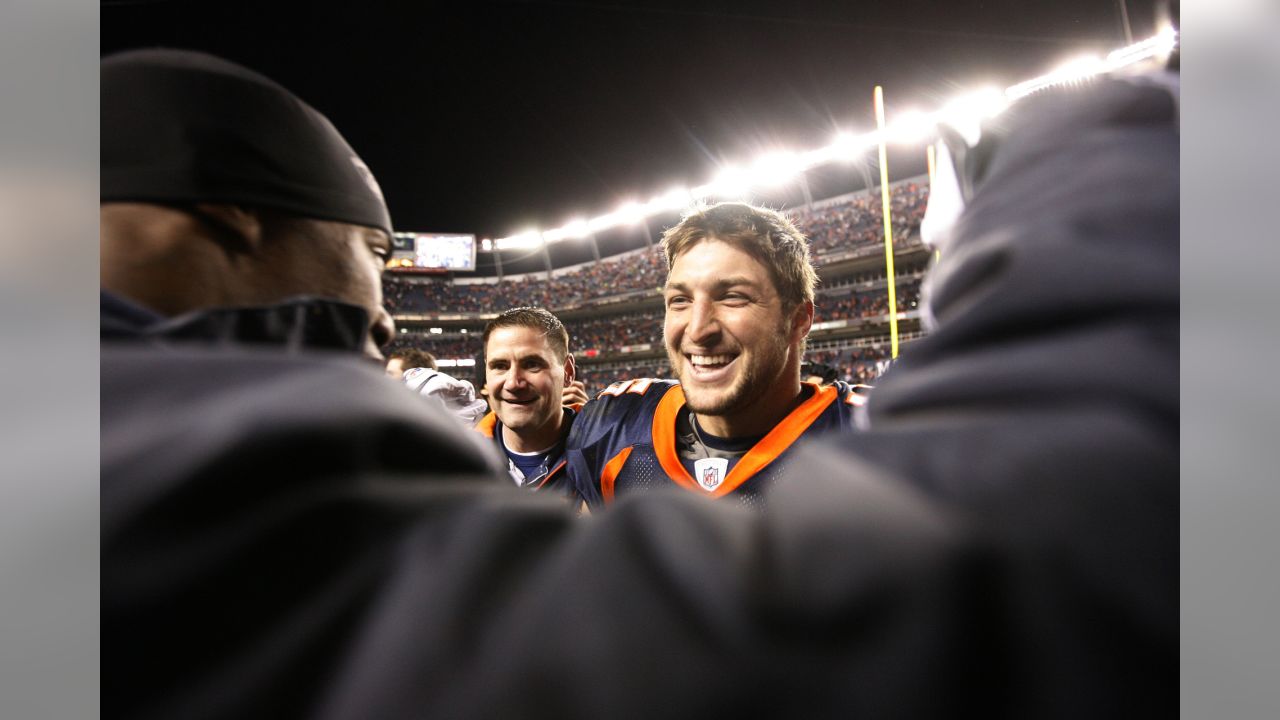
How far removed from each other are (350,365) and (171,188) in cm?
13

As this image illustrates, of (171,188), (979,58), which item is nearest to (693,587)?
(171,188)

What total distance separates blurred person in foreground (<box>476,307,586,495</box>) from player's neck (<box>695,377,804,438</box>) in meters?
0.72

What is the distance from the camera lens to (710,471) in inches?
44.2

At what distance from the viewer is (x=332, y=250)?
0.30m

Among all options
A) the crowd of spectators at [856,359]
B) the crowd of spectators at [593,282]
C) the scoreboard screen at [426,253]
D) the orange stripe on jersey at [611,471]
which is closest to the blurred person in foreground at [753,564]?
the scoreboard screen at [426,253]

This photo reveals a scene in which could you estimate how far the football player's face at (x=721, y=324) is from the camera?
3.09 ft

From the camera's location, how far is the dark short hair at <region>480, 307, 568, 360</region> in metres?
1.72

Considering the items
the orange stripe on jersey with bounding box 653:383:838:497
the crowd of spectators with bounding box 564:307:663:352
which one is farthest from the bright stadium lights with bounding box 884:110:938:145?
the orange stripe on jersey with bounding box 653:383:838:497

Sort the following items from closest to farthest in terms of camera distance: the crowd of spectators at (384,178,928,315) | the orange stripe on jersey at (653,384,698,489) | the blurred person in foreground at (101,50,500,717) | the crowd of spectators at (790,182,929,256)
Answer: the blurred person in foreground at (101,50,500,717)
the orange stripe on jersey at (653,384,698,489)
the crowd of spectators at (384,178,928,315)
the crowd of spectators at (790,182,929,256)

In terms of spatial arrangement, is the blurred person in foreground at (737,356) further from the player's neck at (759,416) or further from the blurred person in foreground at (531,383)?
the blurred person in foreground at (531,383)

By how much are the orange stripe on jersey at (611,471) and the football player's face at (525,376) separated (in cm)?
48

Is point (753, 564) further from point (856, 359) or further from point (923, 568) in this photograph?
point (856, 359)

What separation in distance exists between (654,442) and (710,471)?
0.18 metres

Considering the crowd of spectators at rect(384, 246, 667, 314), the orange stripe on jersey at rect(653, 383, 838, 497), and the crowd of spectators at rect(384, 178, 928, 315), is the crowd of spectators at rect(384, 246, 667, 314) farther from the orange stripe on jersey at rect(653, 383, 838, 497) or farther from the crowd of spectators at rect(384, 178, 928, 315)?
the orange stripe on jersey at rect(653, 383, 838, 497)
